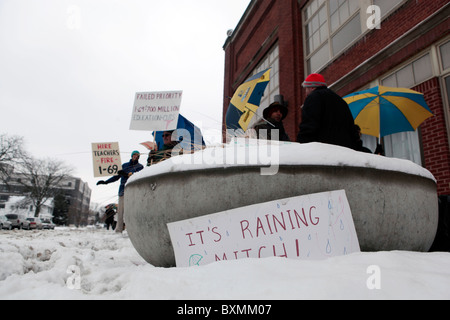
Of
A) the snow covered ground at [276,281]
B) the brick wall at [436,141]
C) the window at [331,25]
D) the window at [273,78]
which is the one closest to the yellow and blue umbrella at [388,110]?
the brick wall at [436,141]

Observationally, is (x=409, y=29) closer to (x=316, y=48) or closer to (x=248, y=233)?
(x=316, y=48)

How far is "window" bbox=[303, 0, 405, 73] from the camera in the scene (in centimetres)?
656

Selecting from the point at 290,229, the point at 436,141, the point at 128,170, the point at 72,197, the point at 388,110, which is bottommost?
the point at 290,229

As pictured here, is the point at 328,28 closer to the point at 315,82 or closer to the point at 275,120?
the point at 275,120

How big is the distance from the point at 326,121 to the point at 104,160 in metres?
6.11

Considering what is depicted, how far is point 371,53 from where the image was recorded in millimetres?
6176

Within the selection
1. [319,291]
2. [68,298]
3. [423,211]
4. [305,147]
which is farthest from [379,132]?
[68,298]

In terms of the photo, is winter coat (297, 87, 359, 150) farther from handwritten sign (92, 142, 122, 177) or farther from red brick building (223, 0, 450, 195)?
handwritten sign (92, 142, 122, 177)

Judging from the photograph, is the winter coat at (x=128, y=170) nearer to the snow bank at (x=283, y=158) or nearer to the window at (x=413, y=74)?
the snow bank at (x=283, y=158)

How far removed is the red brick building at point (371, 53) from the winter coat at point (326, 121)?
Result: 362 centimetres

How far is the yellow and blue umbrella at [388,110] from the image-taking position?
4434 mm

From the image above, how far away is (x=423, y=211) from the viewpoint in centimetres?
148

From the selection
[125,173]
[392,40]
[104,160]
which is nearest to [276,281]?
[125,173]

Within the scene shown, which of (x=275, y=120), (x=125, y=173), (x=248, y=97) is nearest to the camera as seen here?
(x=275, y=120)
